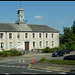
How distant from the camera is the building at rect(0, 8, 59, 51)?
52.7m

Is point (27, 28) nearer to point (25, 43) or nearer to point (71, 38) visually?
point (25, 43)

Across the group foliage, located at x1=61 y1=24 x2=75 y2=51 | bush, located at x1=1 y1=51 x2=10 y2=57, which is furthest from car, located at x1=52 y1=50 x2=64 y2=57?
foliage, located at x1=61 y1=24 x2=75 y2=51

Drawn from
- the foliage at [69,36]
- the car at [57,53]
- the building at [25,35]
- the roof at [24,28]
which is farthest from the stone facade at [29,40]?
Result: the car at [57,53]

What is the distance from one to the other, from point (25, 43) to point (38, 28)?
6.93 meters

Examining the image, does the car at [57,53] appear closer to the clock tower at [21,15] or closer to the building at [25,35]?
the building at [25,35]

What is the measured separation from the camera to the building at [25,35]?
173 feet

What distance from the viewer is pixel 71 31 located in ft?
237

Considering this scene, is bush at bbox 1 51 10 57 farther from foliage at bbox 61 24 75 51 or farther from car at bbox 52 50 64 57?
foliage at bbox 61 24 75 51

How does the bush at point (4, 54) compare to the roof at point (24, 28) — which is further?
the roof at point (24, 28)

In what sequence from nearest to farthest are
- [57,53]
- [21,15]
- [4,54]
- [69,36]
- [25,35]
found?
1. [57,53]
2. [4,54]
3. [25,35]
4. [21,15]
5. [69,36]

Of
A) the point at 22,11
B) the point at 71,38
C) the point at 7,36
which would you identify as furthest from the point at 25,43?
the point at 71,38

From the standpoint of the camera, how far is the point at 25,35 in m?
55.2

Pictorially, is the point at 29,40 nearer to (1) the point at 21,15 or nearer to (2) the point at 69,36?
(1) the point at 21,15

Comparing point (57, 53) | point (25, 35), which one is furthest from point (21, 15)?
point (57, 53)
